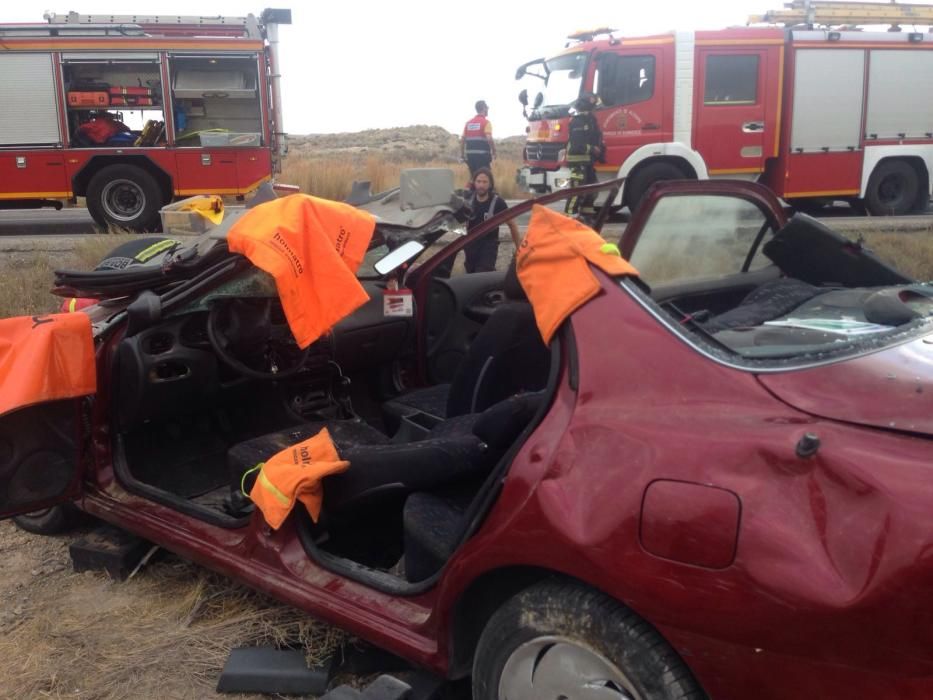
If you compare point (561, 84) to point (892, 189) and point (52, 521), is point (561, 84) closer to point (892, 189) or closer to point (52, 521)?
point (892, 189)

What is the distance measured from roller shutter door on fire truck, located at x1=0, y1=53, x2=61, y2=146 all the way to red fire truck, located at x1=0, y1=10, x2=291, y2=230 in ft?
0.05

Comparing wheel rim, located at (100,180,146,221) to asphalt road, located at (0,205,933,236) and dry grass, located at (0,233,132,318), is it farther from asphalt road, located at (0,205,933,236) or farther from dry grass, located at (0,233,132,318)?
dry grass, located at (0,233,132,318)

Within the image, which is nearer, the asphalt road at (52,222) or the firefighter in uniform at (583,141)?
the firefighter in uniform at (583,141)

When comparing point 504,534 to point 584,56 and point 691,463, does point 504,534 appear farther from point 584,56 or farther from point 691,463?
point 584,56

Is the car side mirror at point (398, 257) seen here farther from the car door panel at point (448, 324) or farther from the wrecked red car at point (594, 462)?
the car door panel at point (448, 324)

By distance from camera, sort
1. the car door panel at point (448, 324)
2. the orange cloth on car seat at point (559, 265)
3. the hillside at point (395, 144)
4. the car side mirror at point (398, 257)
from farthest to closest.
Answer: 1. the hillside at point (395, 144)
2. the car door panel at point (448, 324)
3. the car side mirror at point (398, 257)
4. the orange cloth on car seat at point (559, 265)

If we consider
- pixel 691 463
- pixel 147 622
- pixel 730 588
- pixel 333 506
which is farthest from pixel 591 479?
pixel 147 622

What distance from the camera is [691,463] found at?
1.71m

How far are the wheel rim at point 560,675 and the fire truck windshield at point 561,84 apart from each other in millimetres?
11336

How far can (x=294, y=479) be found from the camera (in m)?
2.60

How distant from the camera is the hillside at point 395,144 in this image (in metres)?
39.2

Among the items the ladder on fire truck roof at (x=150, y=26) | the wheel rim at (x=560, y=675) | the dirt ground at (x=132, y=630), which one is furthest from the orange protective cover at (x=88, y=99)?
the wheel rim at (x=560, y=675)

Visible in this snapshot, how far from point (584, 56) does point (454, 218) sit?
926 centimetres

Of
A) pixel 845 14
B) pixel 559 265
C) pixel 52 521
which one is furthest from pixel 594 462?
pixel 845 14
